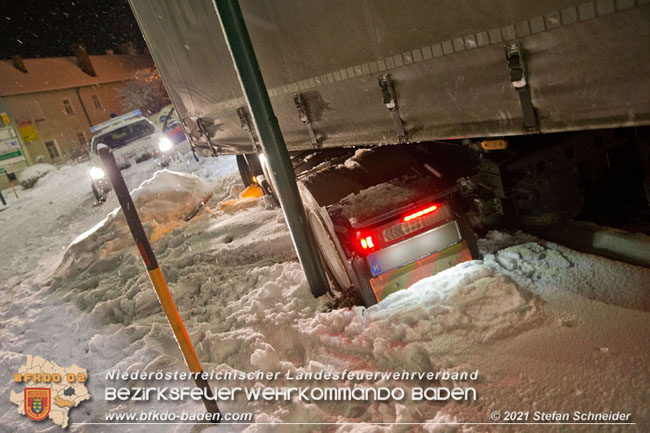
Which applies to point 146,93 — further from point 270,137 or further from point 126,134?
point 270,137

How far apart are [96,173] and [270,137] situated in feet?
38.3

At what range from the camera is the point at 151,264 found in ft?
8.88

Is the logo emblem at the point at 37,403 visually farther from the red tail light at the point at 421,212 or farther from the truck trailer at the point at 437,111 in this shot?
the red tail light at the point at 421,212

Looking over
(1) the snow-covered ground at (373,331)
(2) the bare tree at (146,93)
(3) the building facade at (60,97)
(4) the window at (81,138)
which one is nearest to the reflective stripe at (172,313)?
(1) the snow-covered ground at (373,331)

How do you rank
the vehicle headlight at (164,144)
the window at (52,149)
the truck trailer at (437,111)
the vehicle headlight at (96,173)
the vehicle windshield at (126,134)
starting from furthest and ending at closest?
the window at (52,149) < the vehicle windshield at (126,134) < the vehicle headlight at (164,144) < the vehicle headlight at (96,173) < the truck trailer at (437,111)

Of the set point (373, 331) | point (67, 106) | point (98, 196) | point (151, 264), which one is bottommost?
point (373, 331)

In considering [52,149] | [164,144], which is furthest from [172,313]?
[52,149]

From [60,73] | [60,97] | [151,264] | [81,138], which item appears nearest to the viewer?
[151,264]

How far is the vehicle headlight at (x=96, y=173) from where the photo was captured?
13.5m

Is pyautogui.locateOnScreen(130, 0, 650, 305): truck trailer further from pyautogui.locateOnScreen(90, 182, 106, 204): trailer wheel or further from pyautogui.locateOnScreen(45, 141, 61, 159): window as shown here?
pyautogui.locateOnScreen(45, 141, 61, 159): window

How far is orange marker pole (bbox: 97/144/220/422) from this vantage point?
Answer: 8.43ft

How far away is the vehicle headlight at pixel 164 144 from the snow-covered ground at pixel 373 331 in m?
7.89

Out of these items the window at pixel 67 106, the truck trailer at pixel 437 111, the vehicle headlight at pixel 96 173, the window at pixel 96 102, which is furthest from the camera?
the window at pixel 96 102

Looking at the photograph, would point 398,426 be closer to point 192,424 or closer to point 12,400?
point 192,424
